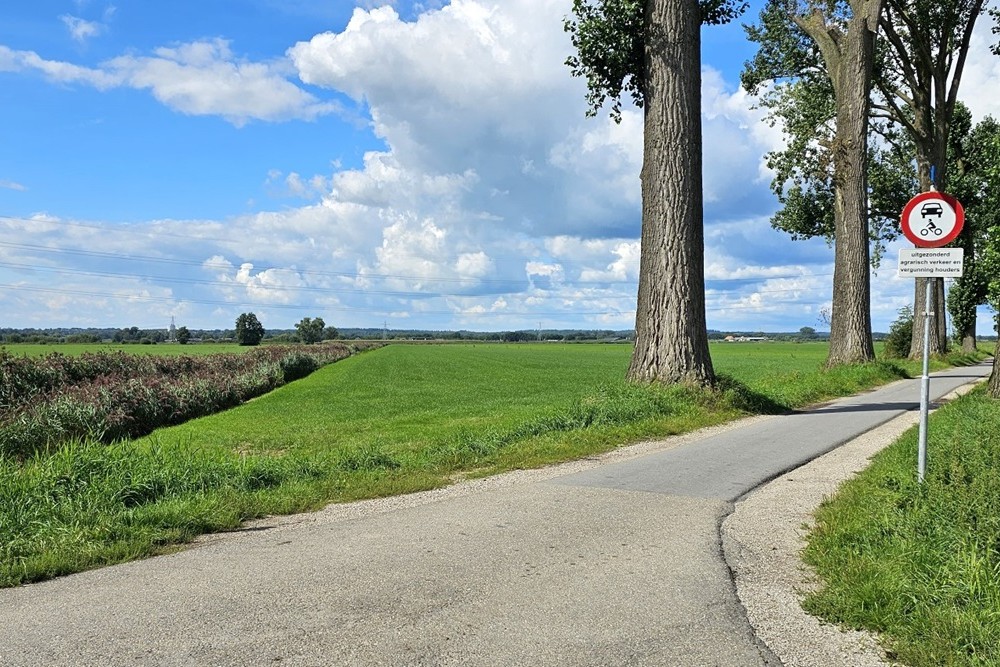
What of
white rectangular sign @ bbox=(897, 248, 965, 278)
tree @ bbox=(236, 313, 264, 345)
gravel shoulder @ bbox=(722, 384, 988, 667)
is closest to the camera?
gravel shoulder @ bbox=(722, 384, 988, 667)

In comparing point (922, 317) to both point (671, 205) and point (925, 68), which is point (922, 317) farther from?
point (671, 205)

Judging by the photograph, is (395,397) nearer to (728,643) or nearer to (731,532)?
(731,532)

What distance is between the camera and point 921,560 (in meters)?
5.03

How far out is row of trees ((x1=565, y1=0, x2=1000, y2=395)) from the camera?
15.5 metres

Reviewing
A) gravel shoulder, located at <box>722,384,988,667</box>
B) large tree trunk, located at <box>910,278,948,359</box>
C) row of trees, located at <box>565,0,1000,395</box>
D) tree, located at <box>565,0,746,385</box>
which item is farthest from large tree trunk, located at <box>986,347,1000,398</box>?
large tree trunk, located at <box>910,278,948,359</box>

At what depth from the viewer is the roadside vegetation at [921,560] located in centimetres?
407

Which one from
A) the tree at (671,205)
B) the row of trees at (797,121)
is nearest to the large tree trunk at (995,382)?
the row of trees at (797,121)

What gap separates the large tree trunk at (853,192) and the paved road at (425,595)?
65.4ft

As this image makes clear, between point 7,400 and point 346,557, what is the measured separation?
19410 mm

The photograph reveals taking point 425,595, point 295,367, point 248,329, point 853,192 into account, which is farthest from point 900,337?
point 248,329

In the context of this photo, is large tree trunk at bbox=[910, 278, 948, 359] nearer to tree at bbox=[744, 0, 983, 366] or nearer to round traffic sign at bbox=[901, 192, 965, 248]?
tree at bbox=[744, 0, 983, 366]

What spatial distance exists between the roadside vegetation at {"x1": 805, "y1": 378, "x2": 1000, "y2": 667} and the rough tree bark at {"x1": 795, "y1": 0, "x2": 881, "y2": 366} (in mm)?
18538

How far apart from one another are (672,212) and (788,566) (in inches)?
424

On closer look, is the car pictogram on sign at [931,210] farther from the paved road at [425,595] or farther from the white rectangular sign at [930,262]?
the paved road at [425,595]
